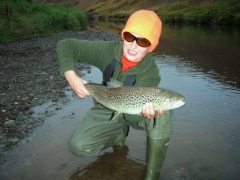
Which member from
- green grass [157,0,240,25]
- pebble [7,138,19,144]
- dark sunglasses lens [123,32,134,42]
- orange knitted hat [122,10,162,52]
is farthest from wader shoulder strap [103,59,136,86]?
green grass [157,0,240,25]

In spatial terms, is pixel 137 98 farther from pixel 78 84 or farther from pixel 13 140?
pixel 13 140

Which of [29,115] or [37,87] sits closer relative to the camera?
[29,115]

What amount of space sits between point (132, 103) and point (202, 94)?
3300 mm

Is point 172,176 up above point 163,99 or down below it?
below

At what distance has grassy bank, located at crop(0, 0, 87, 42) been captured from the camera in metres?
14.7

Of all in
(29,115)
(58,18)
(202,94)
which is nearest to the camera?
(29,115)

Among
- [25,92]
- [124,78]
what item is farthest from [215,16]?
[124,78]

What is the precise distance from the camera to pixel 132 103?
2637mm

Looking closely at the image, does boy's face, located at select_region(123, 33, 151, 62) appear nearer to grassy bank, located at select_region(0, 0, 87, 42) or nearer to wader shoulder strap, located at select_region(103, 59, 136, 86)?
wader shoulder strap, located at select_region(103, 59, 136, 86)

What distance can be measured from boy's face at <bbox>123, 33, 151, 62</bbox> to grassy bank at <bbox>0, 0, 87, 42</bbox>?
1240cm

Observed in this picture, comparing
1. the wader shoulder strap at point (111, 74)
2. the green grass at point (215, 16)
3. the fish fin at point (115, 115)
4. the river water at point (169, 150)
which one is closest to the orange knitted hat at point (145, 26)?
the wader shoulder strap at point (111, 74)

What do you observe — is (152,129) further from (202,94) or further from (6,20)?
(6,20)

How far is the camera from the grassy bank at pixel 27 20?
14.7 metres

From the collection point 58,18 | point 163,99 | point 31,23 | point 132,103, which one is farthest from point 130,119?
point 58,18
